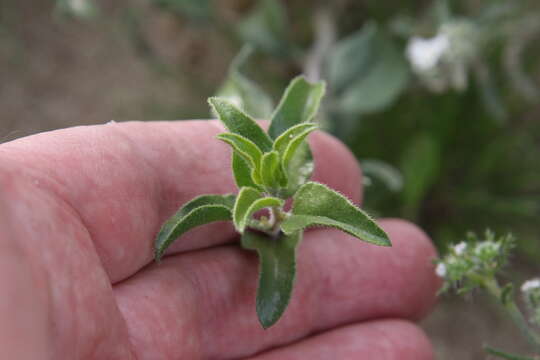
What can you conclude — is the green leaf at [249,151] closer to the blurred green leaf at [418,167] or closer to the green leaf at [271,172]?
the green leaf at [271,172]

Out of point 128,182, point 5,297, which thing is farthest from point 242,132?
point 5,297

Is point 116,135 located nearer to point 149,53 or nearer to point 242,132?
point 242,132

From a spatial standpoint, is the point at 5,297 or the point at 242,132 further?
the point at 242,132

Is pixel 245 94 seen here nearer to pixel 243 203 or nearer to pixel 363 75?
pixel 363 75

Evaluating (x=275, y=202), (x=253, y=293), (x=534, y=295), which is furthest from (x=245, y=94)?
(x=534, y=295)

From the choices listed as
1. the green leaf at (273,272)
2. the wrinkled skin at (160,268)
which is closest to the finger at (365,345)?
the wrinkled skin at (160,268)

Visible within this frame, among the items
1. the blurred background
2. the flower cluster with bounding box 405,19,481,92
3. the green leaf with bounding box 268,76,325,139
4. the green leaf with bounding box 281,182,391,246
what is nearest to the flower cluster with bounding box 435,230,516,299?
the green leaf with bounding box 281,182,391,246

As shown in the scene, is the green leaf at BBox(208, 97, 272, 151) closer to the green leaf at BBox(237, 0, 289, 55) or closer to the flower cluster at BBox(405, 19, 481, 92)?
the flower cluster at BBox(405, 19, 481, 92)
